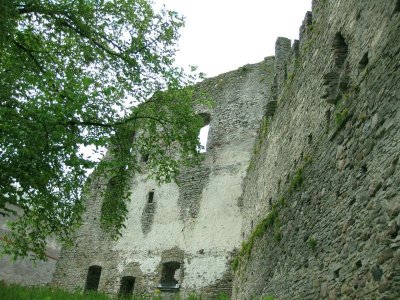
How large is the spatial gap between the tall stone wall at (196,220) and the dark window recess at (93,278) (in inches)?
7.8

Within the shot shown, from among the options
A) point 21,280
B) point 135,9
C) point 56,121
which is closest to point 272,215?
point 56,121

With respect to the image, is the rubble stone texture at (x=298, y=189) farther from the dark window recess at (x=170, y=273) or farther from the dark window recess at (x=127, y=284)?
the dark window recess at (x=127, y=284)

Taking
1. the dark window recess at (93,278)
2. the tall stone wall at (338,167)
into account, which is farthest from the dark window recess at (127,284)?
the tall stone wall at (338,167)

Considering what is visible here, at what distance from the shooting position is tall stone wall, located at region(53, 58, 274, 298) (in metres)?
15.6

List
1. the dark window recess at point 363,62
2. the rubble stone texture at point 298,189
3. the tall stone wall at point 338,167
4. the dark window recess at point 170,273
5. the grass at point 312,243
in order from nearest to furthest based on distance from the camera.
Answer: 1. the tall stone wall at point 338,167
2. the rubble stone texture at point 298,189
3. the dark window recess at point 363,62
4. the grass at point 312,243
5. the dark window recess at point 170,273

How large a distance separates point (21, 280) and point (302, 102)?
16.4 meters

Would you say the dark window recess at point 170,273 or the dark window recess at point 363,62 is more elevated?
the dark window recess at point 363,62

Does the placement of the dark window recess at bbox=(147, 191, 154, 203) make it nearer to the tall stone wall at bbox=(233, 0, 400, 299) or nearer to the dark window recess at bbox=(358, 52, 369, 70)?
the tall stone wall at bbox=(233, 0, 400, 299)

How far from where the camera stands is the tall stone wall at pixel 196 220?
616 inches

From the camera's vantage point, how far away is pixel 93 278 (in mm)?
18797

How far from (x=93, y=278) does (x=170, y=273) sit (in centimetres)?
385

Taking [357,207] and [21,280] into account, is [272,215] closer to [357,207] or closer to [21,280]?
[357,207]

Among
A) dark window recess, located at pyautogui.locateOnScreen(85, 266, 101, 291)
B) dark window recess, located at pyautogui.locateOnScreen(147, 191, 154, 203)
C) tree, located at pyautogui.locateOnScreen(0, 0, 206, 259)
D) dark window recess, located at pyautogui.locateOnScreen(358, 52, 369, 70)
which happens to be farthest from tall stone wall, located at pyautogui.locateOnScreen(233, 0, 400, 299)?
dark window recess, located at pyautogui.locateOnScreen(85, 266, 101, 291)

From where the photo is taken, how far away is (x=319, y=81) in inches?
323
